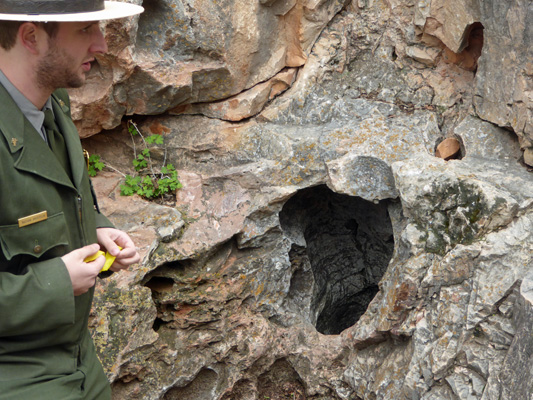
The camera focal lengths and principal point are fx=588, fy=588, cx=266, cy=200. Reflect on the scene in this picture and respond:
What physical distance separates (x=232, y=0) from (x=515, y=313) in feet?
8.18

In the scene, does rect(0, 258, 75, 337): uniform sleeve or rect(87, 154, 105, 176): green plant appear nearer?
rect(0, 258, 75, 337): uniform sleeve

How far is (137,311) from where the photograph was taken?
3.44m

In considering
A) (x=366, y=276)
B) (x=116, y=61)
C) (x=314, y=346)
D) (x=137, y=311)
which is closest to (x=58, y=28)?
(x=116, y=61)

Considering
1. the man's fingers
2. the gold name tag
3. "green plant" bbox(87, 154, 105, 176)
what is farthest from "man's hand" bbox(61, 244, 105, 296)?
"green plant" bbox(87, 154, 105, 176)

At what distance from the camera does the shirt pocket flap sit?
6.06 feet

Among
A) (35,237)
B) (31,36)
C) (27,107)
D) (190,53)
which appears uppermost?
(31,36)

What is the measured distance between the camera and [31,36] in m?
1.78

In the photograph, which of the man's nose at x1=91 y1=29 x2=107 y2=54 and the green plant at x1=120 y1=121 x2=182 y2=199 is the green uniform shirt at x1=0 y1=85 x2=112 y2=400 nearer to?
the man's nose at x1=91 y1=29 x2=107 y2=54

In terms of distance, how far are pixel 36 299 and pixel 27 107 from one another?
62 cm

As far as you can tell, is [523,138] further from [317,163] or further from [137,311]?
[137,311]

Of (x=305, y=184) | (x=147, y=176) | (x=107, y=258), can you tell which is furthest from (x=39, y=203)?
(x=305, y=184)

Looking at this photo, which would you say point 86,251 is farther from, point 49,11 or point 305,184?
point 305,184

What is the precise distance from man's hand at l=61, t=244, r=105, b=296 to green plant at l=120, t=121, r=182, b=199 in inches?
76.6

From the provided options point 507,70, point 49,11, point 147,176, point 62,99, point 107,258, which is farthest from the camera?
point 147,176
